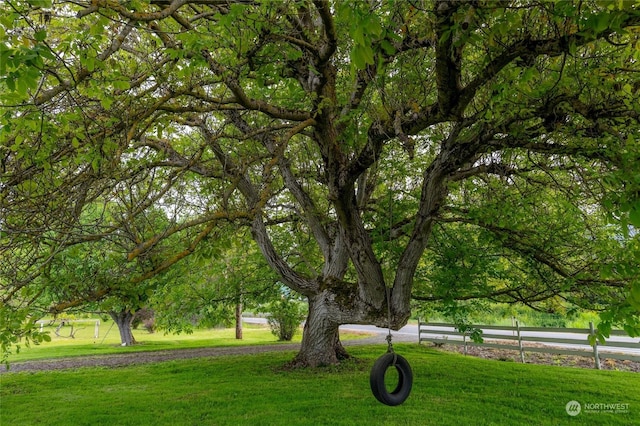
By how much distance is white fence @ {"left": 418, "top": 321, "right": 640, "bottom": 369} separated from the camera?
945 cm

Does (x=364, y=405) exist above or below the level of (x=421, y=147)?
below

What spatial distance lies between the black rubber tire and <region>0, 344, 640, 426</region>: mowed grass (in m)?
1.40

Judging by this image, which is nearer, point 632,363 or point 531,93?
point 531,93

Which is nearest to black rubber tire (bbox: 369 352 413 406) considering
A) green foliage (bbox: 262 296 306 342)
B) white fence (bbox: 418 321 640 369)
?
white fence (bbox: 418 321 640 369)

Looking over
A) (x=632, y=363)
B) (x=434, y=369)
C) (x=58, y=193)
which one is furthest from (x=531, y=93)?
(x=632, y=363)

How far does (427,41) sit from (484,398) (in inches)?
235

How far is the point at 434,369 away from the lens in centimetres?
914

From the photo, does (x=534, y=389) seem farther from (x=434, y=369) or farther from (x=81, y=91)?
(x=81, y=91)

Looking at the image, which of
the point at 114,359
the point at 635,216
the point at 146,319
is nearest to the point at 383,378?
the point at 635,216

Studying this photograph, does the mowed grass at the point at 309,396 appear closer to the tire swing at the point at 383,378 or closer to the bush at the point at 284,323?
the tire swing at the point at 383,378

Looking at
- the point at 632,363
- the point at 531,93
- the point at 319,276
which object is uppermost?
the point at 531,93

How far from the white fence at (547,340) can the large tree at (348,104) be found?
12.0ft

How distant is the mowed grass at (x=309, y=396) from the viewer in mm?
5781

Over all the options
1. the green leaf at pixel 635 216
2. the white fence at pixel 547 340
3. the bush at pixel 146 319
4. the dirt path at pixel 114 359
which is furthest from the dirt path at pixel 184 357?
the green leaf at pixel 635 216
